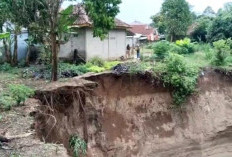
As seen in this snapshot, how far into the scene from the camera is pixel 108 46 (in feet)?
68.1

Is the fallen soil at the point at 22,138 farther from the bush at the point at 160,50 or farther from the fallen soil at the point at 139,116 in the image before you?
the bush at the point at 160,50

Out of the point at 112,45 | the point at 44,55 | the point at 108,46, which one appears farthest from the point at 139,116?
the point at 112,45

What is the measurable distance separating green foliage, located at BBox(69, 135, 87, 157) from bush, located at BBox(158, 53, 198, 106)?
4.32 metres

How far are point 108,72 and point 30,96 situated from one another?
3680 mm

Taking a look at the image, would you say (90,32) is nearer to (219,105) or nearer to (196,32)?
(219,105)

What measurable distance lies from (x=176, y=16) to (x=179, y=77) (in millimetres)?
14186

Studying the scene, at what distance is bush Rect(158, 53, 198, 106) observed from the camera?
1354 cm

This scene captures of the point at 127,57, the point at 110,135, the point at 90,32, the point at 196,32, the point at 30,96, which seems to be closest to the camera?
Answer: the point at 30,96

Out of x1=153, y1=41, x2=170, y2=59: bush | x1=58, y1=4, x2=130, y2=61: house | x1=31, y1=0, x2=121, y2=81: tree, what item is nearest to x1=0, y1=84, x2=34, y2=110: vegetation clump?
x1=31, y1=0, x2=121, y2=81: tree

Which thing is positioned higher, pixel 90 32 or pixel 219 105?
pixel 90 32

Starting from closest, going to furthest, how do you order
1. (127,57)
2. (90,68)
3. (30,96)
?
(30,96), (90,68), (127,57)

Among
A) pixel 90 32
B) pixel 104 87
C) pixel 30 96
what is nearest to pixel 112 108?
pixel 104 87

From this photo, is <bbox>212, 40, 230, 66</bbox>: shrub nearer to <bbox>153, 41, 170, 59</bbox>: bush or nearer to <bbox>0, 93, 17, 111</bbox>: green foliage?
<bbox>153, 41, 170, 59</bbox>: bush

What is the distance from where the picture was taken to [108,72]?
12773mm
